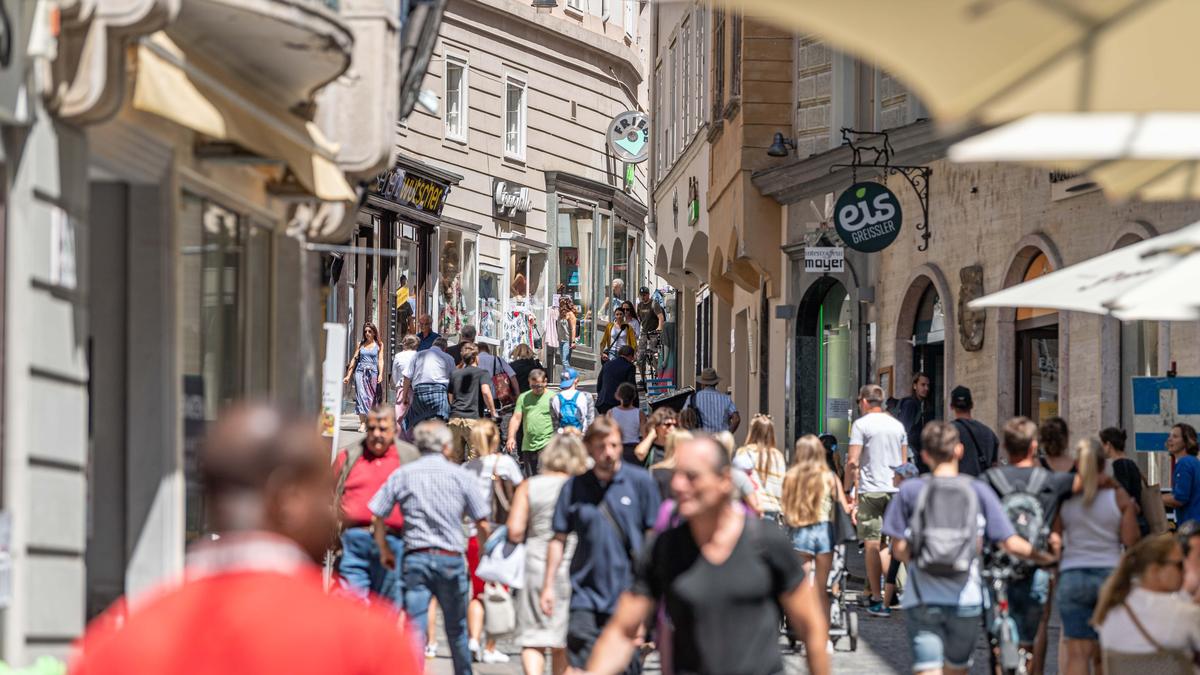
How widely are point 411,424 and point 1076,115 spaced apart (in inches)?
594

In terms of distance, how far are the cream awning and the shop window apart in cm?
2318

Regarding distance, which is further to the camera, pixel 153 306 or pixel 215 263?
pixel 215 263

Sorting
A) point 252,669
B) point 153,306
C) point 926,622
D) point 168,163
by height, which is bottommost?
point 926,622

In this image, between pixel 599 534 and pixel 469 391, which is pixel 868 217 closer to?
pixel 469 391

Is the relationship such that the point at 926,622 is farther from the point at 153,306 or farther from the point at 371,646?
the point at 371,646

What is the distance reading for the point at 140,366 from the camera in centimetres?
1091

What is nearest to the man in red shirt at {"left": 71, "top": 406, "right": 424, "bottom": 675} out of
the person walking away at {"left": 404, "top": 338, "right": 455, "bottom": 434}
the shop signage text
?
the person walking away at {"left": 404, "top": 338, "right": 455, "bottom": 434}

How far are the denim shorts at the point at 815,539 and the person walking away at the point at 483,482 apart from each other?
2.02 meters

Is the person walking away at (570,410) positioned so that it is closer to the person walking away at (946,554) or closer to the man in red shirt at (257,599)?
the person walking away at (946,554)

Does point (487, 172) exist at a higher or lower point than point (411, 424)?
higher

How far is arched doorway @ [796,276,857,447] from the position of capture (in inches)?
1104

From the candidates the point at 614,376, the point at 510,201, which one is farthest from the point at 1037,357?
the point at 510,201

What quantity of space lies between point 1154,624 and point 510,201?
31118 mm

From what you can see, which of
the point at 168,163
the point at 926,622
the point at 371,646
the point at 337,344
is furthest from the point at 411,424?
the point at 371,646
